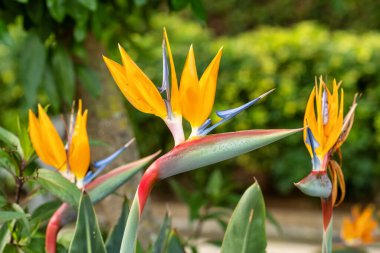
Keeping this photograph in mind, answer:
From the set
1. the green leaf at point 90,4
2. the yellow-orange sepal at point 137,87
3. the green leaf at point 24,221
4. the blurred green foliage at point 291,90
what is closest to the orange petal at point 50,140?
the green leaf at point 24,221

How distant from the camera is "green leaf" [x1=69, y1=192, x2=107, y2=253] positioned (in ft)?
5.10

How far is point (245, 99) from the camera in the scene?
30.9 feet

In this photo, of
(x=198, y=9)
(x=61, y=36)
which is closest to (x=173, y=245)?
(x=198, y=9)

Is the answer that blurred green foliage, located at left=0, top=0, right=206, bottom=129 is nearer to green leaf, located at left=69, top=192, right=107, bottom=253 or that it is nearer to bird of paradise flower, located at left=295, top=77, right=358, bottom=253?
green leaf, located at left=69, top=192, right=107, bottom=253

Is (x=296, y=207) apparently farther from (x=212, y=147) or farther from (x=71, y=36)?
(x=212, y=147)

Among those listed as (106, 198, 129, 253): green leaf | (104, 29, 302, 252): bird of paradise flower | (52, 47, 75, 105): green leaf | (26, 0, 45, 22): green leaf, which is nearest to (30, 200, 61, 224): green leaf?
(106, 198, 129, 253): green leaf

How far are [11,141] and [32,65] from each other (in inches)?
39.5

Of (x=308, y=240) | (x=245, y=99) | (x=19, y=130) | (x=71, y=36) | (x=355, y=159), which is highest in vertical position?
(x=71, y=36)

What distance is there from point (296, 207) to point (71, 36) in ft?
23.3

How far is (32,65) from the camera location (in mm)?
2920

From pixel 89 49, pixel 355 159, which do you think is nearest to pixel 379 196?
pixel 355 159

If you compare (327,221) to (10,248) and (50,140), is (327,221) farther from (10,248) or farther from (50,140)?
(10,248)

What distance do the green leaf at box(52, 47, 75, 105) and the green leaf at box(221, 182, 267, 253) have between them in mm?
1613

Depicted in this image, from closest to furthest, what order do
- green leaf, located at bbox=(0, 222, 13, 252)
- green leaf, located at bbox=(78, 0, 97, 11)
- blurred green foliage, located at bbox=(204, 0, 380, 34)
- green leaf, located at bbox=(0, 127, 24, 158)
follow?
green leaf, located at bbox=(0, 222, 13, 252), green leaf, located at bbox=(0, 127, 24, 158), green leaf, located at bbox=(78, 0, 97, 11), blurred green foliage, located at bbox=(204, 0, 380, 34)
